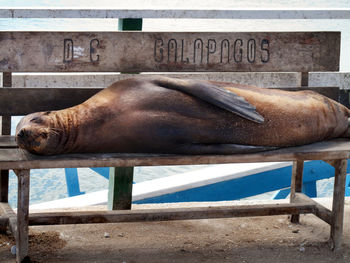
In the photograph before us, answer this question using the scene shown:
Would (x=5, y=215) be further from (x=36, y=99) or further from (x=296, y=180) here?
(x=296, y=180)

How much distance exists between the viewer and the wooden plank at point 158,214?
2.92 metres

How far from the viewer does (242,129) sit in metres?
2.96

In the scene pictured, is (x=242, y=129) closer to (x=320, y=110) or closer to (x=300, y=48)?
(x=320, y=110)

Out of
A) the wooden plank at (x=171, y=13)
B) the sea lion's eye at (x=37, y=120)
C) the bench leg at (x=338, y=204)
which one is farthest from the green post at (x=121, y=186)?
the bench leg at (x=338, y=204)

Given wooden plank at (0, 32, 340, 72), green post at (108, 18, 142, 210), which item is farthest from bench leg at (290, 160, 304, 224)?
green post at (108, 18, 142, 210)

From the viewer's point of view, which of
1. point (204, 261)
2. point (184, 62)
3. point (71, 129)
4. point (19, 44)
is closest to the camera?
point (71, 129)

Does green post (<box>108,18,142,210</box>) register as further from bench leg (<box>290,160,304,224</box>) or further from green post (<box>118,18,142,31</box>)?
bench leg (<box>290,160,304,224</box>)

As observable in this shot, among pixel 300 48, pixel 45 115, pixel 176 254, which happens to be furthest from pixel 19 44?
pixel 300 48

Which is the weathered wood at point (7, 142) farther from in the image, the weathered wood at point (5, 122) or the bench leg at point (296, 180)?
the bench leg at point (296, 180)

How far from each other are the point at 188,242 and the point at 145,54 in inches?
41.1

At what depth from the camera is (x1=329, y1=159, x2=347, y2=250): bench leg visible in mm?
3055

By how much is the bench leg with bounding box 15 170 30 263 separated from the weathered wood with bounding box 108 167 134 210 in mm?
881

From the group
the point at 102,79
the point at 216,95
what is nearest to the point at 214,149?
the point at 216,95

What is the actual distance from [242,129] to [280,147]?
0.76ft
